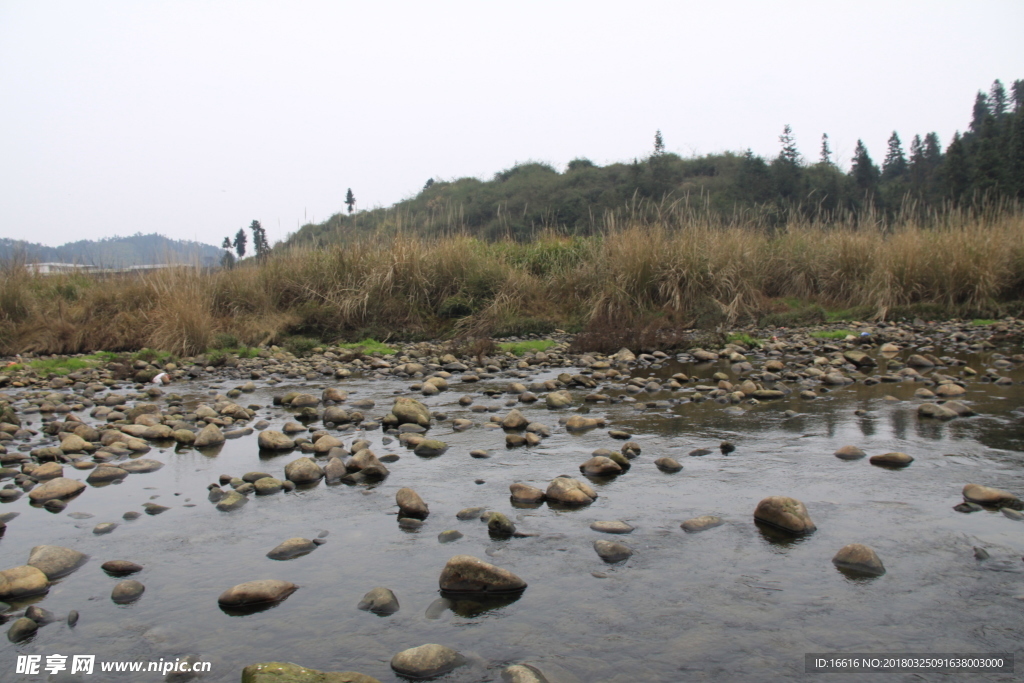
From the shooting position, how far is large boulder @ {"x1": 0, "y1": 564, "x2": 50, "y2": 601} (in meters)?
2.06

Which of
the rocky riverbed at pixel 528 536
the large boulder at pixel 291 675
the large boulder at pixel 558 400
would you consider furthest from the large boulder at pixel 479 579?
the large boulder at pixel 558 400

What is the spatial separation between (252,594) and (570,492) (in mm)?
1326

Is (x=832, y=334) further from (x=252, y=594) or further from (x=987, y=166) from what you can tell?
(x=987, y=166)

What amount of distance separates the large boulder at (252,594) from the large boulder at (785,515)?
1752 mm

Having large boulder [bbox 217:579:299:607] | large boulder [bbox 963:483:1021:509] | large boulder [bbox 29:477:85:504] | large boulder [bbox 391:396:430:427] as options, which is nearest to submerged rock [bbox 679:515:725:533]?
large boulder [bbox 963:483:1021:509]

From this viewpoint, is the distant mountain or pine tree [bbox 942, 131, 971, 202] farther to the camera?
pine tree [bbox 942, 131, 971, 202]

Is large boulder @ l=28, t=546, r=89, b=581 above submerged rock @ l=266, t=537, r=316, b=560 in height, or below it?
above

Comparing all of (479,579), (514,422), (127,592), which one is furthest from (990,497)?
(127,592)

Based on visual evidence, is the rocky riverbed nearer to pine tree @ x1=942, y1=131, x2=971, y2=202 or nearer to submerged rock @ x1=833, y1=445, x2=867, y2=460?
submerged rock @ x1=833, y1=445, x2=867, y2=460

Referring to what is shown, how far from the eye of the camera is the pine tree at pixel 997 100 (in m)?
56.8

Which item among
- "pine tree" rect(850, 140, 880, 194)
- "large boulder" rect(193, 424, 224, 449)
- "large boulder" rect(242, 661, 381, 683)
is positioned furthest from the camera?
"pine tree" rect(850, 140, 880, 194)

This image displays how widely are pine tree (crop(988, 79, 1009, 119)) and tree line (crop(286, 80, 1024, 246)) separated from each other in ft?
0.34

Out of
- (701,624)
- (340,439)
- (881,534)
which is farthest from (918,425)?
(340,439)

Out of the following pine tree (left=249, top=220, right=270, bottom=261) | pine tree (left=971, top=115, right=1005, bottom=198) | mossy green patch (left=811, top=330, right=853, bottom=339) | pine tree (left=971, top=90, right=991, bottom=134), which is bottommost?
mossy green patch (left=811, top=330, right=853, bottom=339)
